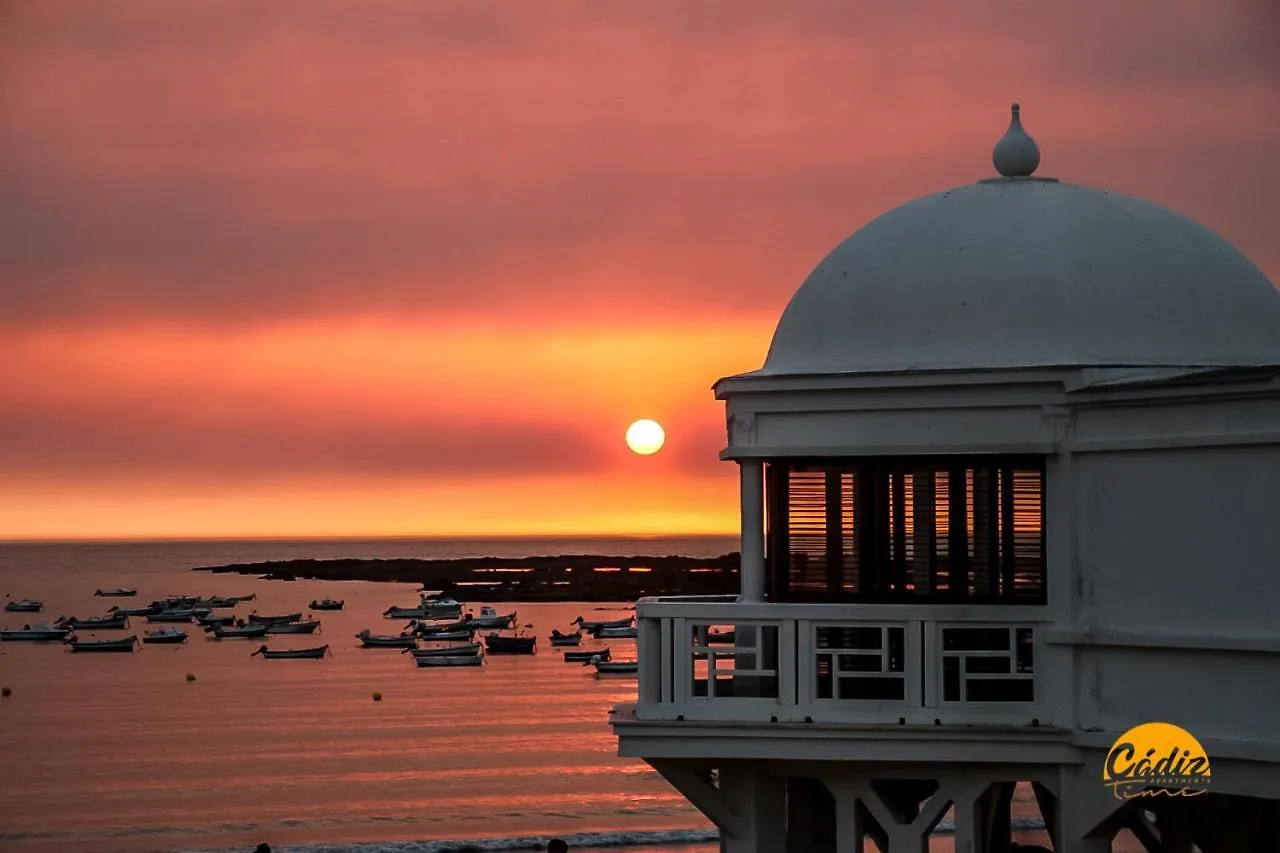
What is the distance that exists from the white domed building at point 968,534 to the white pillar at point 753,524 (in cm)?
2

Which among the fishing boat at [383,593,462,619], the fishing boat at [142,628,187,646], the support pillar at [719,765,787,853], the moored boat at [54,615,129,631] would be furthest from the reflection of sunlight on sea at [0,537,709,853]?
the support pillar at [719,765,787,853]

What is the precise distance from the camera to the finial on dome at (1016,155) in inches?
623

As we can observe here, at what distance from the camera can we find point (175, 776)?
6900cm

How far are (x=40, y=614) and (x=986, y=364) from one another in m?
171

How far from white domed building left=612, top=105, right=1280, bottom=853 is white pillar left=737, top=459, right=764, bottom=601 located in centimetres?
2

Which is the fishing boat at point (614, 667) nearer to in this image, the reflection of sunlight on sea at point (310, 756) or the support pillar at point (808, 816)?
the reflection of sunlight on sea at point (310, 756)

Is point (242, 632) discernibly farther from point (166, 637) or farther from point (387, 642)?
point (387, 642)

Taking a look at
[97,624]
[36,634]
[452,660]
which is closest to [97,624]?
[97,624]

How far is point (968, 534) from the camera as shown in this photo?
48.2 feet

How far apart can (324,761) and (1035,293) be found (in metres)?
60.8

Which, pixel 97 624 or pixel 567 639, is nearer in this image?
pixel 567 639

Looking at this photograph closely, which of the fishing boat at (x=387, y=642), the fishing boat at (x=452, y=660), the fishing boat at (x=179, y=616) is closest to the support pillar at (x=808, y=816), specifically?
the fishing boat at (x=452, y=660)

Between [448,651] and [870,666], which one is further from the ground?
[870,666]

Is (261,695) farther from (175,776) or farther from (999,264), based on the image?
(999,264)
